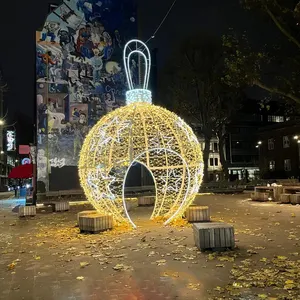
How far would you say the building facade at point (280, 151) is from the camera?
4509 cm

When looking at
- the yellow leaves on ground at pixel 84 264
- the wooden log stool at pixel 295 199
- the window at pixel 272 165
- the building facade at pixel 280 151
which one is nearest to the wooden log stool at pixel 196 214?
the yellow leaves on ground at pixel 84 264

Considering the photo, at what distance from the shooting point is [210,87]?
122ft

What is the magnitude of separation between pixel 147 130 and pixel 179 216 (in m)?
3.11

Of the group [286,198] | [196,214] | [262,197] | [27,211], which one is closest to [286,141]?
[262,197]

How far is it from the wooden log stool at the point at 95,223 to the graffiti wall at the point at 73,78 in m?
23.1

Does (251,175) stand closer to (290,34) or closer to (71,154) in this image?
(71,154)

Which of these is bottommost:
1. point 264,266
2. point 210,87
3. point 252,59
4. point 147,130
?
point 264,266

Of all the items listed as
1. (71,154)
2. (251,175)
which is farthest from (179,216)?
(251,175)

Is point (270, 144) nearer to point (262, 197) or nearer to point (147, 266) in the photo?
point (262, 197)

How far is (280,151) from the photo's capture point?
157ft

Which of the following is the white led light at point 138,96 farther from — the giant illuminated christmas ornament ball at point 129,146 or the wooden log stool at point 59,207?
the wooden log stool at point 59,207

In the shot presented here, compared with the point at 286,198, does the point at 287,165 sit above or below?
→ above

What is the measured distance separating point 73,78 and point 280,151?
27.6m

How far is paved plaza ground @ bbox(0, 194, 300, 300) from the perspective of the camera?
5.52 metres
